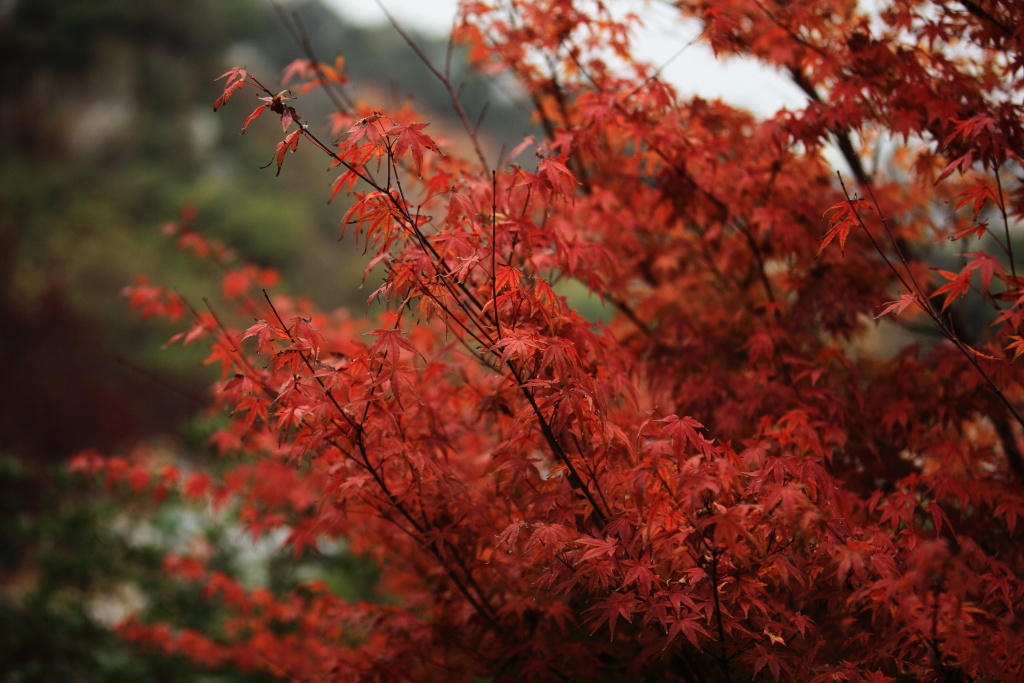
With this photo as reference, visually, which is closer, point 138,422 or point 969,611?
point 969,611

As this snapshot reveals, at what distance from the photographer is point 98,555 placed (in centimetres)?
550

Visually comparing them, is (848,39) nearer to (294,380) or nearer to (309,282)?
(294,380)

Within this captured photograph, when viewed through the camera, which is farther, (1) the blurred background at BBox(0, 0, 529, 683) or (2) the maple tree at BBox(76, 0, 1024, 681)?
(1) the blurred background at BBox(0, 0, 529, 683)

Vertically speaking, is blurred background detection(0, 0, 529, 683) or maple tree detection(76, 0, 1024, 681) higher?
blurred background detection(0, 0, 529, 683)

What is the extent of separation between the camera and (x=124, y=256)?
13.1 metres

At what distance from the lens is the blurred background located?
5449 mm

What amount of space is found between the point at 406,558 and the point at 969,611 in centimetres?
196

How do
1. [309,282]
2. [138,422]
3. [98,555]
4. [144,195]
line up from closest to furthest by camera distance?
[98,555] < [138,422] < [144,195] < [309,282]

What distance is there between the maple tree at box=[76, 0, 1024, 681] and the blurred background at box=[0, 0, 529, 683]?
92 centimetres

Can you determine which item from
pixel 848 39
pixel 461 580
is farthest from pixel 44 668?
pixel 848 39

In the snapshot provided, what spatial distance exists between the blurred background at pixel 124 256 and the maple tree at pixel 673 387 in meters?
0.92

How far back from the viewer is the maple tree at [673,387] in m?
1.74

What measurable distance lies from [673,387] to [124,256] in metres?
13.4

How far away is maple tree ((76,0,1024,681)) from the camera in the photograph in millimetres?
1735
